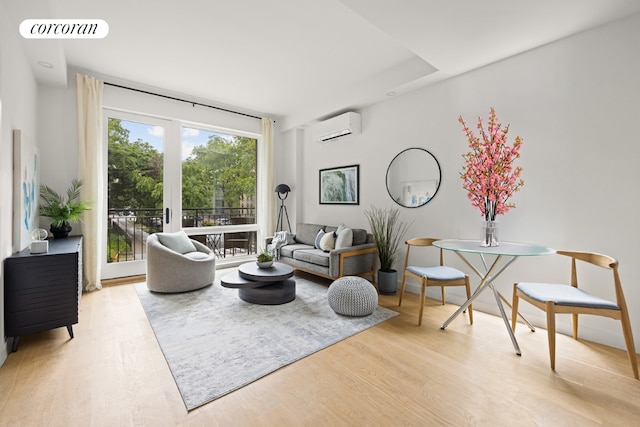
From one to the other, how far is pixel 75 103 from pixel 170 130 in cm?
118

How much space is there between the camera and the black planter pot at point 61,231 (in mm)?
3490

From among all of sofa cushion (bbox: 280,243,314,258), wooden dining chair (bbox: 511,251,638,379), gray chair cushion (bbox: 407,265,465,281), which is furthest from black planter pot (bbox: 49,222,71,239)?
wooden dining chair (bbox: 511,251,638,379)

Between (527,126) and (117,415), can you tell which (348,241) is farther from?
(117,415)

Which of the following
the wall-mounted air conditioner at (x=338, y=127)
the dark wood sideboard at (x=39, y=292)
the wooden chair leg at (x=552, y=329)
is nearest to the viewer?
the wooden chair leg at (x=552, y=329)

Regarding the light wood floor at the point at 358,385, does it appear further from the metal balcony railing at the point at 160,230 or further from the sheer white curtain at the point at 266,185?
the sheer white curtain at the point at 266,185

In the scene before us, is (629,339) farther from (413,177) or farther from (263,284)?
(263,284)

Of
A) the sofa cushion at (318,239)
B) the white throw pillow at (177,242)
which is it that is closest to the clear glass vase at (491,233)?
the sofa cushion at (318,239)

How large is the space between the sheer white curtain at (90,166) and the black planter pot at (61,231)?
10.2 inches

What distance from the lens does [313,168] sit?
18.4ft

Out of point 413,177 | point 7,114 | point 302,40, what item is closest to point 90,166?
point 7,114

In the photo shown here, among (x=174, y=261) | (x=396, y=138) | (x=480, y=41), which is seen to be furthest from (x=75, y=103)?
(x=480, y=41)

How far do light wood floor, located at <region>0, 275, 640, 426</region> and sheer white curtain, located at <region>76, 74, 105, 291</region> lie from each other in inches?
55.7

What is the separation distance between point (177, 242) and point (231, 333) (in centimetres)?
204

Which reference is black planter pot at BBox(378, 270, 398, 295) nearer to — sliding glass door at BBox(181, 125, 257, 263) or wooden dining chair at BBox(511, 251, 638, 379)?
wooden dining chair at BBox(511, 251, 638, 379)
